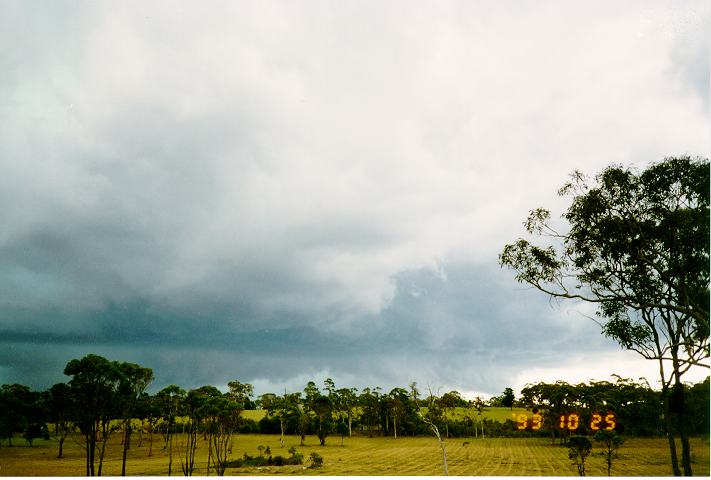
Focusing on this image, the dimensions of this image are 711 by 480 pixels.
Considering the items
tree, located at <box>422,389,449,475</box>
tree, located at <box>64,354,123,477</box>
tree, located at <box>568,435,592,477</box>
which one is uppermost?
tree, located at <box>64,354,123,477</box>

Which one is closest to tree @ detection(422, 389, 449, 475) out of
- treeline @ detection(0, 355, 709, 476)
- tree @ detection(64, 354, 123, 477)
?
treeline @ detection(0, 355, 709, 476)

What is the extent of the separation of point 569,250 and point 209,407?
865 inches

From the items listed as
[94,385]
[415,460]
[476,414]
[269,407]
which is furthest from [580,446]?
[269,407]

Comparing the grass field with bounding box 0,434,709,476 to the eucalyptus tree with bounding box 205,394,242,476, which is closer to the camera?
the grass field with bounding box 0,434,709,476

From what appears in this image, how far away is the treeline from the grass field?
149cm

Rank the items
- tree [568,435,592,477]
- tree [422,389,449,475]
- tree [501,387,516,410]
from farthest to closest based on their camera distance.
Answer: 1. tree [501,387,516,410]
2. tree [568,435,592,477]
3. tree [422,389,449,475]

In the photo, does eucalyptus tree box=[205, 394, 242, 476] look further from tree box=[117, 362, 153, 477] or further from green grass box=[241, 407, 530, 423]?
green grass box=[241, 407, 530, 423]

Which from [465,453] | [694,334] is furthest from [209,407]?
[694,334]

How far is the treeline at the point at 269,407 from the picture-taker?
22250 mm

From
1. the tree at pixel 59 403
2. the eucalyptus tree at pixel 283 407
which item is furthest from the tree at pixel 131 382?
the eucalyptus tree at pixel 283 407

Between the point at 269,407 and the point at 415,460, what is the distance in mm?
24589

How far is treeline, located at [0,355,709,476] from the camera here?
2225 centimetres

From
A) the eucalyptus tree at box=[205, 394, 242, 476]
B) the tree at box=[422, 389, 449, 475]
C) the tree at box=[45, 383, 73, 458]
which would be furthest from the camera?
the eucalyptus tree at box=[205, 394, 242, 476]

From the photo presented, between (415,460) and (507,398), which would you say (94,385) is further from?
(507,398)
